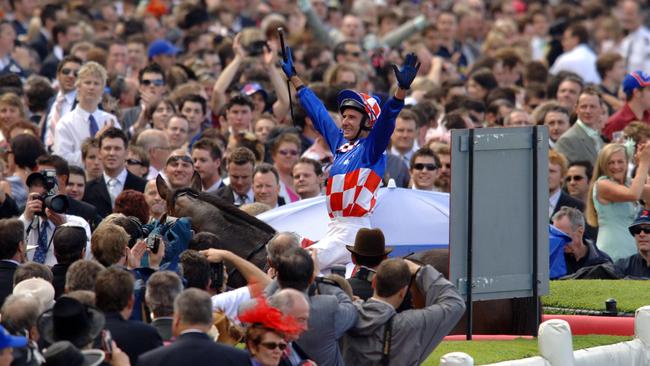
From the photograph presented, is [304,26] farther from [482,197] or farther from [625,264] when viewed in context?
[482,197]

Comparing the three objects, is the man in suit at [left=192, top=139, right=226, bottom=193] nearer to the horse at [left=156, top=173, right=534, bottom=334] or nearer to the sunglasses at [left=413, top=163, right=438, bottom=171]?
the sunglasses at [left=413, top=163, right=438, bottom=171]

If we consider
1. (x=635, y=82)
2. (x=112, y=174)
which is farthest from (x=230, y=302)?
(x=635, y=82)

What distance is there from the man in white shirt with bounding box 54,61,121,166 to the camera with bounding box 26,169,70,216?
9.63 feet

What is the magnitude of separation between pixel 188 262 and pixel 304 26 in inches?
655

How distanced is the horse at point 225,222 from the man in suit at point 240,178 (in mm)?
2533

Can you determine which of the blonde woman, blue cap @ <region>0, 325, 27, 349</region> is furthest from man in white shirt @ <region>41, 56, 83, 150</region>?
blue cap @ <region>0, 325, 27, 349</region>

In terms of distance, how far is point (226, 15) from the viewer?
26.8 meters

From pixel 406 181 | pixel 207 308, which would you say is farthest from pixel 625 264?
pixel 207 308

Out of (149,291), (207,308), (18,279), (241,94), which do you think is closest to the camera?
(207,308)

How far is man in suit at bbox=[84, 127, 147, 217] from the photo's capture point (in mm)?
14898

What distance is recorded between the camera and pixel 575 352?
1155cm

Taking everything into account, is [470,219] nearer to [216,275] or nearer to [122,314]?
[216,275]

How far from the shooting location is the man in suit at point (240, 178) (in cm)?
1527

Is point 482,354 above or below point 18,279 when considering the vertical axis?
below
